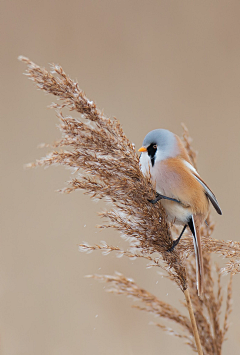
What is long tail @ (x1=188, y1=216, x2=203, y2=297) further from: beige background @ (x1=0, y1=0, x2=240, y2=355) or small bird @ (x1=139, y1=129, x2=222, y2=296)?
beige background @ (x1=0, y1=0, x2=240, y2=355)

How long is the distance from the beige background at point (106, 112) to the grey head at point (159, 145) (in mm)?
962

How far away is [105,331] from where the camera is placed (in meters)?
1.76

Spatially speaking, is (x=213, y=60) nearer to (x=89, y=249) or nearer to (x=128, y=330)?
(x=128, y=330)

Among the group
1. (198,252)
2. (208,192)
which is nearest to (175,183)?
(208,192)

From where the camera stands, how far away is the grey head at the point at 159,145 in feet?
3.28

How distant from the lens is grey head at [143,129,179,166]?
100 cm

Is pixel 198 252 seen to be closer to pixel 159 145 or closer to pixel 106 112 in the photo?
pixel 159 145

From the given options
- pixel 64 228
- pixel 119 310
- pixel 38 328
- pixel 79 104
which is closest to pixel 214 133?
pixel 64 228

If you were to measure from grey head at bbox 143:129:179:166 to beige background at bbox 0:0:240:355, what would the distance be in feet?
3.16

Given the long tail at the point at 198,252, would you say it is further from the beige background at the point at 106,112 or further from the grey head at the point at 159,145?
the beige background at the point at 106,112

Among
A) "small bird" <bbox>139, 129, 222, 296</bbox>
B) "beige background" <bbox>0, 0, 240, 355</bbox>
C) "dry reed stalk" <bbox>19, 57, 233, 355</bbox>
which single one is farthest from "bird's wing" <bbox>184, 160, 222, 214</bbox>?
"beige background" <bbox>0, 0, 240, 355</bbox>

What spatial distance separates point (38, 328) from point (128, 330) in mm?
474

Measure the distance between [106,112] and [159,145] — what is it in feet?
5.00

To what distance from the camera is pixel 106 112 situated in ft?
8.11
